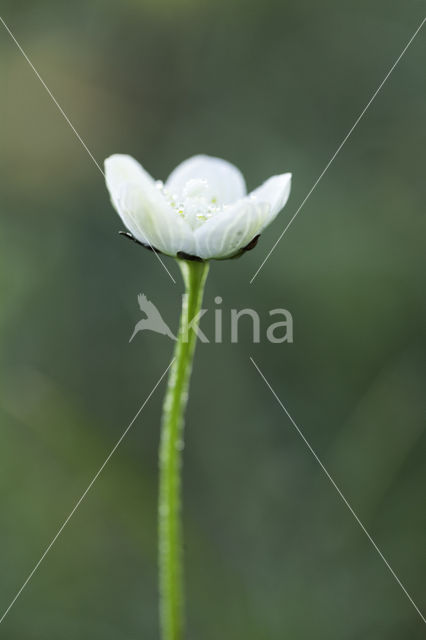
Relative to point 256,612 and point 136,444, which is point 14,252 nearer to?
point 136,444

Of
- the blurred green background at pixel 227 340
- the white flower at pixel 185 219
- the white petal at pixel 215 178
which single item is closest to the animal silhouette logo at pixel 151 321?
the blurred green background at pixel 227 340

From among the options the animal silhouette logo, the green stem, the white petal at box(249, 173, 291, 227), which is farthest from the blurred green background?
the white petal at box(249, 173, 291, 227)

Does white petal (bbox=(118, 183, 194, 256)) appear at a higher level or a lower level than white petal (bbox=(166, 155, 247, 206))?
lower

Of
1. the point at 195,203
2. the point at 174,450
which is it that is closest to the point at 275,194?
the point at 195,203

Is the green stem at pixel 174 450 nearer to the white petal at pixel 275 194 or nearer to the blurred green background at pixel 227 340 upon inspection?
the white petal at pixel 275 194

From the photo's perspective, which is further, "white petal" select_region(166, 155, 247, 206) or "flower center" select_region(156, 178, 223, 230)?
"white petal" select_region(166, 155, 247, 206)

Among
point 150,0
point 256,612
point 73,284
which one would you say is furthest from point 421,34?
point 256,612

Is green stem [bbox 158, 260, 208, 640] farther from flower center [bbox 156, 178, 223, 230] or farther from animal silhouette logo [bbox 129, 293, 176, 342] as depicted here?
animal silhouette logo [bbox 129, 293, 176, 342]

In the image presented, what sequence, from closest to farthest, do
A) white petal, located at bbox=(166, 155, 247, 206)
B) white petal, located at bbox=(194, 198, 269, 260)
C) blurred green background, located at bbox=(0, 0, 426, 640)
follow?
white petal, located at bbox=(194, 198, 269, 260) → white petal, located at bbox=(166, 155, 247, 206) → blurred green background, located at bbox=(0, 0, 426, 640)
